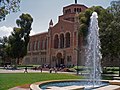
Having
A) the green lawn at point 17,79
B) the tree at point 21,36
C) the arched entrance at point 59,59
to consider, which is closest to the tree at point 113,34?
the green lawn at point 17,79

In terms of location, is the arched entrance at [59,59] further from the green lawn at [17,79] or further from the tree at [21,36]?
the green lawn at [17,79]

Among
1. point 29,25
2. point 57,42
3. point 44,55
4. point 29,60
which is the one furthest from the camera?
point 29,60

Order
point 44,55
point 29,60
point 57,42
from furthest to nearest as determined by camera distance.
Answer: point 29,60 → point 44,55 → point 57,42

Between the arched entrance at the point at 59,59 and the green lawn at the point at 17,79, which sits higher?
the arched entrance at the point at 59,59

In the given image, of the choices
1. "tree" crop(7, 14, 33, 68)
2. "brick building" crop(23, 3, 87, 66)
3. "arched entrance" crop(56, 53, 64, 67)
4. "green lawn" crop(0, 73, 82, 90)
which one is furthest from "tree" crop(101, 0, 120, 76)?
"arched entrance" crop(56, 53, 64, 67)

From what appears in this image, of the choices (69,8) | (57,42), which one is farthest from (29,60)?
(69,8)

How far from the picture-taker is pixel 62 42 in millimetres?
70312

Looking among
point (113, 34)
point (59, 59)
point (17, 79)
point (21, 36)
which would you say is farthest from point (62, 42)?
point (17, 79)

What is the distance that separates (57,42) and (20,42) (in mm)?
16771

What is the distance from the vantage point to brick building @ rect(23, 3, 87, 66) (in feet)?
209

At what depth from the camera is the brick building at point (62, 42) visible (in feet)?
209

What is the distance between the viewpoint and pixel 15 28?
2329 inches

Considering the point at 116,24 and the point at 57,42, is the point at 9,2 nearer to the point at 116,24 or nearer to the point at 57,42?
the point at 116,24

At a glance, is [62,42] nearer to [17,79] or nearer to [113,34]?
[113,34]
